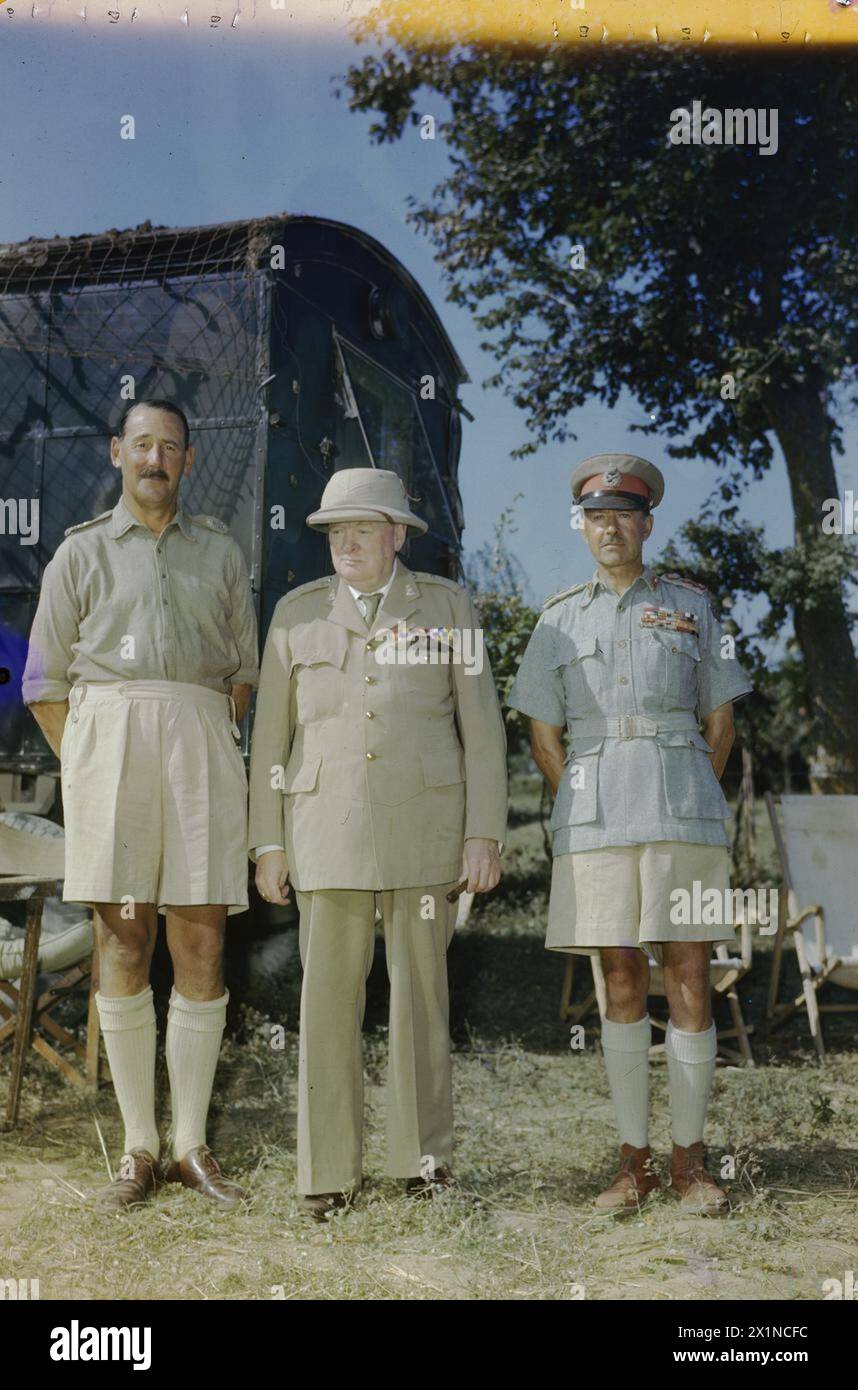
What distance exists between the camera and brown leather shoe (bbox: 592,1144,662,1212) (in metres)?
3.57

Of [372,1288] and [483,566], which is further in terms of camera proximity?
[483,566]

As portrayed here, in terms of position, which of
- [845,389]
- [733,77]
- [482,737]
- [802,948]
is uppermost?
[733,77]

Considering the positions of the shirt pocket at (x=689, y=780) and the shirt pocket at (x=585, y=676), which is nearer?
the shirt pocket at (x=689, y=780)

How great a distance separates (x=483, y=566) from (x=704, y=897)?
2240 mm

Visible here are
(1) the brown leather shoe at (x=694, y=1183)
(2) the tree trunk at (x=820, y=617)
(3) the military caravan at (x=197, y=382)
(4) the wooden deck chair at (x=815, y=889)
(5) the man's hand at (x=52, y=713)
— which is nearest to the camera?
(1) the brown leather shoe at (x=694, y=1183)

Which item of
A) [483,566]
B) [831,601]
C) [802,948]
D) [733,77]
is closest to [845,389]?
[831,601]

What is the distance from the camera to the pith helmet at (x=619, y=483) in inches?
149

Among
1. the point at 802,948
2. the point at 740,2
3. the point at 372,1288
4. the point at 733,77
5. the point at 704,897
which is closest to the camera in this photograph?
the point at 372,1288

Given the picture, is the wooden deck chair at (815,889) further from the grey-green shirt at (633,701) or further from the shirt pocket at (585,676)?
the shirt pocket at (585,676)

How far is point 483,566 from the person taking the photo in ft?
17.7

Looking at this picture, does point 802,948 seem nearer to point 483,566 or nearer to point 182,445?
point 483,566

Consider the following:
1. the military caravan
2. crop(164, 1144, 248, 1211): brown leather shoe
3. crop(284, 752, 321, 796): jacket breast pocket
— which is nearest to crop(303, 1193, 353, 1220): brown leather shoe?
crop(164, 1144, 248, 1211): brown leather shoe

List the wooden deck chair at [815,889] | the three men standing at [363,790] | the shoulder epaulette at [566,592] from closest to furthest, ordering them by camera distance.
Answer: the three men standing at [363,790] → the shoulder epaulette at [566,592] → the wooden deck chair at [815,889]

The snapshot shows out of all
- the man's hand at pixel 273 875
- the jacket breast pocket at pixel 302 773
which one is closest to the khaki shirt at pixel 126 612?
the jacket breast pocket at pixel 302 773
